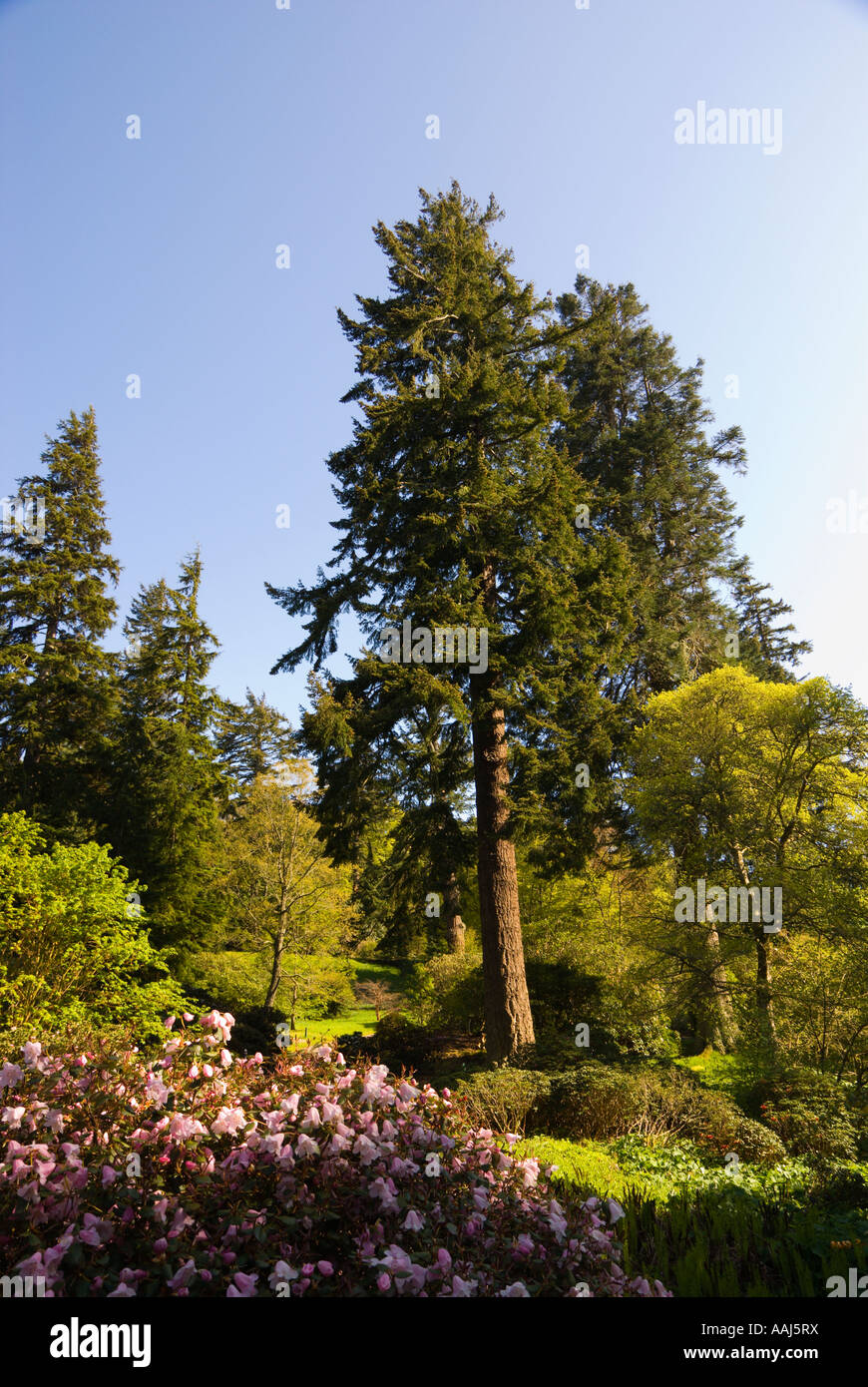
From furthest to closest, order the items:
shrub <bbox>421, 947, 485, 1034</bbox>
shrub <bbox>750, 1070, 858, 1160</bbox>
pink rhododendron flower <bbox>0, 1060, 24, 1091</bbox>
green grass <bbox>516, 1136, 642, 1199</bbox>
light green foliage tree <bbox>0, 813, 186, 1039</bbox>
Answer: shrub <bbox>421, 947, 485, 1034</bbox> < light green foliage tree <bbox>0, 813, 186, 1039</bbox> < shrub <bbox>750, 1070, 858, 1160</bbox> < green grass <bbox>516, 1136, 642, 1199</bbox> < pink rhododendron flower <bbox>0, 1060, 24, 1091</bbox>

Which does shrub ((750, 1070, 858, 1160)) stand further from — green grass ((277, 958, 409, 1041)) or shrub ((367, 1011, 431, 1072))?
green grass ((277, 958, 409, 1041))

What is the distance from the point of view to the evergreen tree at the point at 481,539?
38.2ft

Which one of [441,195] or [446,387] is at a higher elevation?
[441,195]

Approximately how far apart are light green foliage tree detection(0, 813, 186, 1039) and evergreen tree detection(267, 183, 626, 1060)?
4.71 metres

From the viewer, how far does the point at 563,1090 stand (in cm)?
936

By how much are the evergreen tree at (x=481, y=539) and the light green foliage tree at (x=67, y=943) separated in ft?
15.5

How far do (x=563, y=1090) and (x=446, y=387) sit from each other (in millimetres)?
10976

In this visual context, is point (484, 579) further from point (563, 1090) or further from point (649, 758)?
point (563, 1090)

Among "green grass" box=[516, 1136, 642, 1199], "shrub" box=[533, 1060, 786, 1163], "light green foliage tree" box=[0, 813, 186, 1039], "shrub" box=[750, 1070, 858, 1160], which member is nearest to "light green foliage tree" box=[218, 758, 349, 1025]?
"light green foliage tree" box=[0, 813, 186, 1039]

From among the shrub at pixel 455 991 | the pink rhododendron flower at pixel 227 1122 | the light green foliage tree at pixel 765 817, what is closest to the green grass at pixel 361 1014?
the shrub at pixel 455 991

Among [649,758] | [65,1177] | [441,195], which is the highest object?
[441,195]

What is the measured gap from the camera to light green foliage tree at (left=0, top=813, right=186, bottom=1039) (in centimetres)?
924

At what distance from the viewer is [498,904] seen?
11.5m
